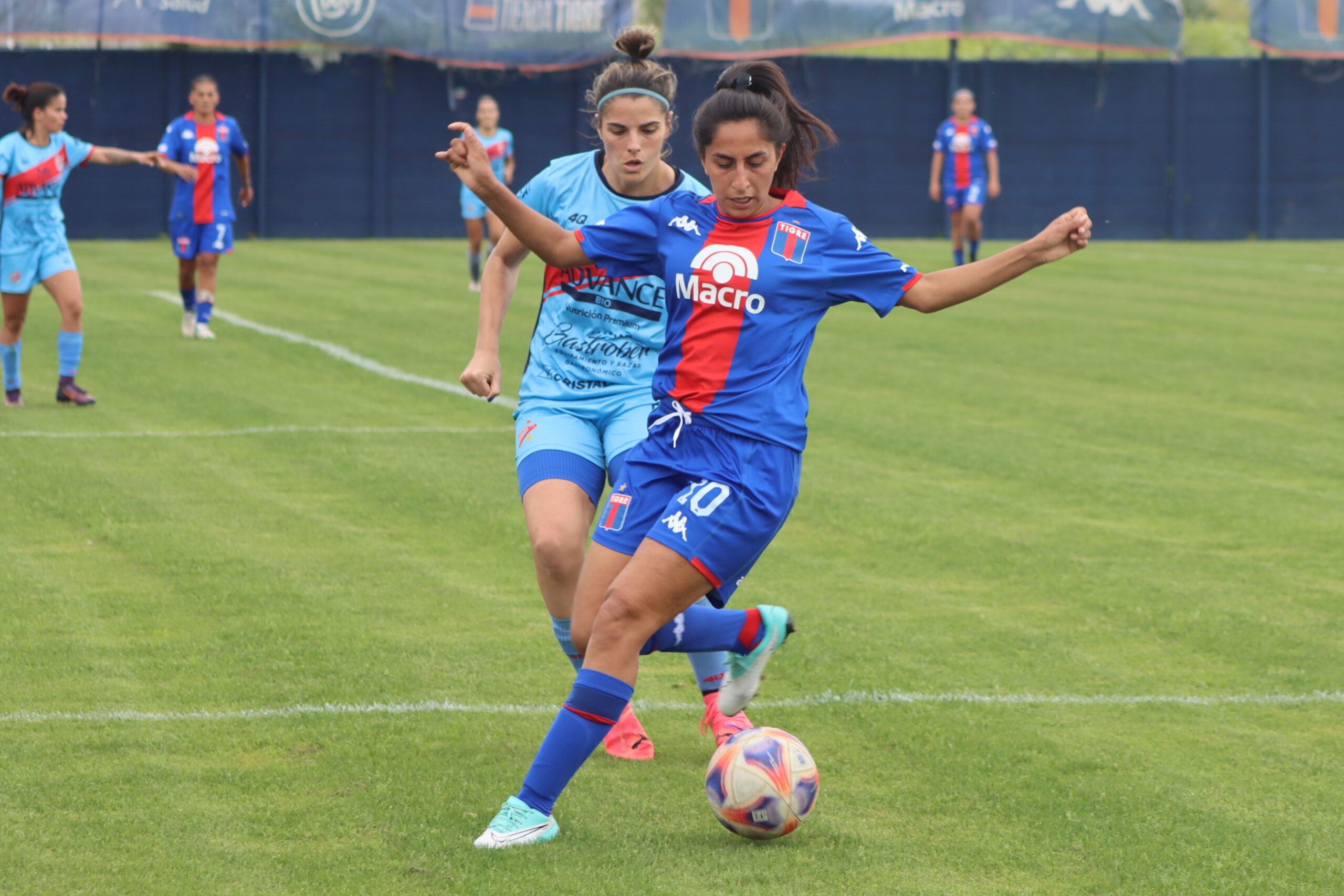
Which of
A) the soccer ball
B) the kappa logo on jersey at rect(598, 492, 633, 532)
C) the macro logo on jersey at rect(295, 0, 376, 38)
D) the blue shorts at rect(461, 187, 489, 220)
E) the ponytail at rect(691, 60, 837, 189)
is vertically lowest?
the soccer ball

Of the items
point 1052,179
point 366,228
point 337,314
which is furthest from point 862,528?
point 1052,179

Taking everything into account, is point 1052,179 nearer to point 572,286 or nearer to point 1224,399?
point 1224,399

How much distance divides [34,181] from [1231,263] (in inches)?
736

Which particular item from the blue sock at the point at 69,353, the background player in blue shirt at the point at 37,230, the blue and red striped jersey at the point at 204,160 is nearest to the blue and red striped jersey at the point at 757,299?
the background player in blue shirt at the point at 37,230

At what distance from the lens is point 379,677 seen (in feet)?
19.0

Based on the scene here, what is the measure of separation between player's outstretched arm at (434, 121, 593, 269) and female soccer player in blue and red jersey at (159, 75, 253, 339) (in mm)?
11051

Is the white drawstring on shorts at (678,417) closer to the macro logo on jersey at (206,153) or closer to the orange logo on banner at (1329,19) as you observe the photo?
the macro logo on jersey at (206,153)

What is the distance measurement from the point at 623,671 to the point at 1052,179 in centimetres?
2908

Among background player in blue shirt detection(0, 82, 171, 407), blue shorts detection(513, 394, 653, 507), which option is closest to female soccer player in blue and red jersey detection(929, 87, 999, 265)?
background player in blue shirt detection(0, 82, 171, 407)

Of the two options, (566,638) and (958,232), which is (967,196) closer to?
(958,232)

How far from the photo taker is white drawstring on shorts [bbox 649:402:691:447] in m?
4.43

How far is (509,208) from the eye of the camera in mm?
4402

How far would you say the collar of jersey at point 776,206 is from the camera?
4.48 m

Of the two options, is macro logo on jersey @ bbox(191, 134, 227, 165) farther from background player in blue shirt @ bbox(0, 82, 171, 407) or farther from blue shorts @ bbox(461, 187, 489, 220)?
blue shorts @ bbox(461, 187, 489, 220)
